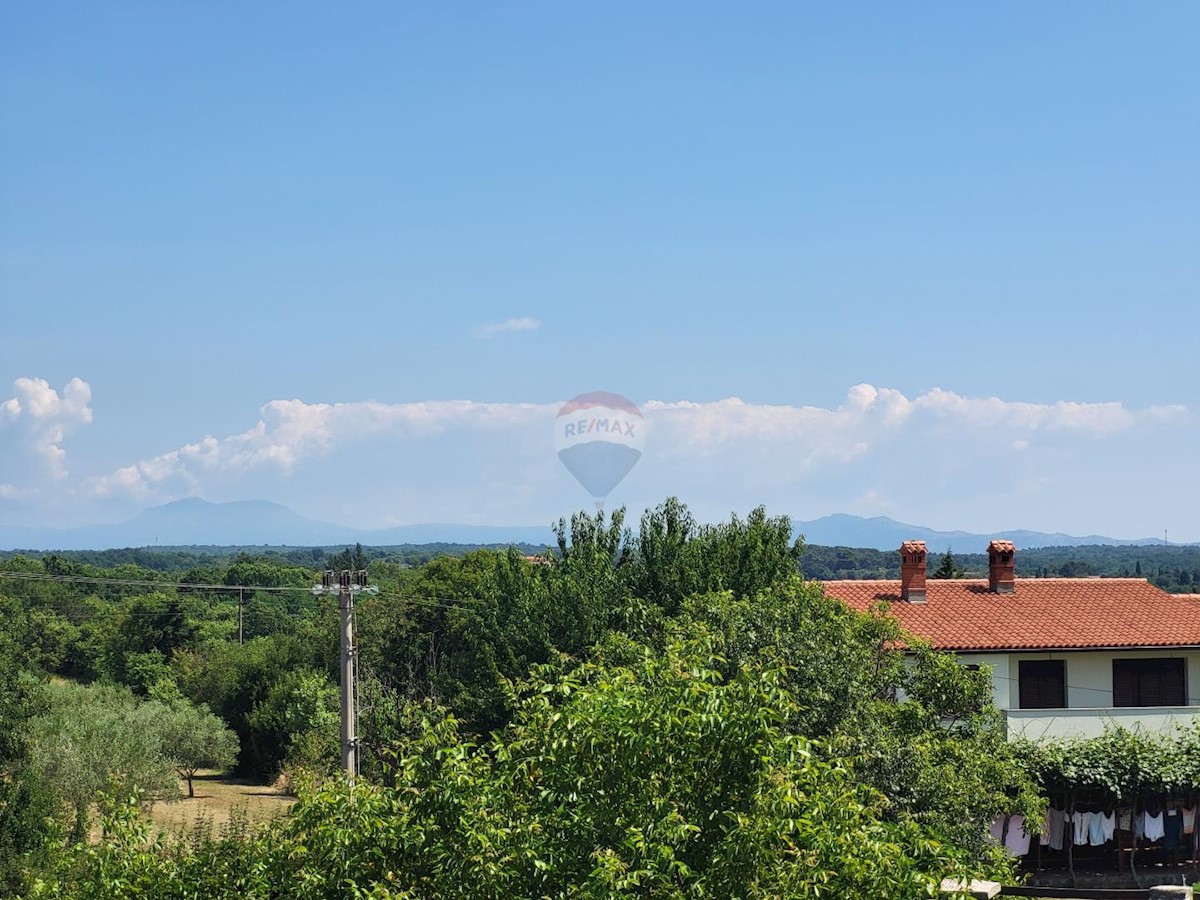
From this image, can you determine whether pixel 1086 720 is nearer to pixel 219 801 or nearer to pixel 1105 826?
pixel 1105 826

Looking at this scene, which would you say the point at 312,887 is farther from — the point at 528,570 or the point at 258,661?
the point at 258,661

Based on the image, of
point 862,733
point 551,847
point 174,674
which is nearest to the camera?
point 551,847

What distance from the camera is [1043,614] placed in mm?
39062

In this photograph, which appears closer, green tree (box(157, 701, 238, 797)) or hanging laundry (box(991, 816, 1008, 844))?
hanging laundry (box(991, 816, 1008, 844))

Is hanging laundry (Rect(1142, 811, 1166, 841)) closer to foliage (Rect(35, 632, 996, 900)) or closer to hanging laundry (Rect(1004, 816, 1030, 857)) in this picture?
hanging laundry (Rect(1004, 816, 1030, 857))

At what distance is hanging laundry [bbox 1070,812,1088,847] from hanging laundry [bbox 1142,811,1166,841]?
160 centimetres

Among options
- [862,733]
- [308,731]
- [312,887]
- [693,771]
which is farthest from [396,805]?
[308,731]

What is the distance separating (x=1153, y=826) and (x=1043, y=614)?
716 centimetres

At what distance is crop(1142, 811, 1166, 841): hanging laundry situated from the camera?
34.1 meters

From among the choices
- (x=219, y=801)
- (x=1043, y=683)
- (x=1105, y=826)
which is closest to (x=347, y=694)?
(x=1105, y=826)

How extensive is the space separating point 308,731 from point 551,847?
46603 mm

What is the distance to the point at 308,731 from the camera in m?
56.1

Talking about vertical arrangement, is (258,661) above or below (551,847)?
below

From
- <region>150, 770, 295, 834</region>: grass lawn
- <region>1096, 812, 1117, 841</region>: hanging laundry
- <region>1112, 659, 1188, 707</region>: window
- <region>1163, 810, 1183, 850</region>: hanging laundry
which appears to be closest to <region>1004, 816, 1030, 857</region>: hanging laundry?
<region>1096, 812, 1117, 841</region>: hanging laundry
